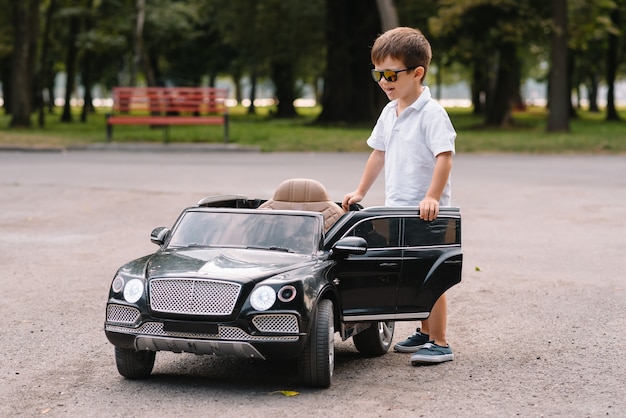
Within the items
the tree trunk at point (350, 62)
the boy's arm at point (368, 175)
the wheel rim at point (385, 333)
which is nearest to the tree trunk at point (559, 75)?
the tree trunk at point (350, 62)

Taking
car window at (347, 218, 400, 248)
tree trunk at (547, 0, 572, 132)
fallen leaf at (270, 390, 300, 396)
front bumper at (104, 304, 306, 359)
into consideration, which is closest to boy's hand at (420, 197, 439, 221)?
car window at (347, 218, 400, 248)

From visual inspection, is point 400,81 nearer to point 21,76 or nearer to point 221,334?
point 221,334

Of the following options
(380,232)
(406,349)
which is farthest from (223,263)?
(406,349)

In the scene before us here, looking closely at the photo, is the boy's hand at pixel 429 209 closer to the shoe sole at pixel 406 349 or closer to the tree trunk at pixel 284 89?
the shoe sole at pixel 406 349

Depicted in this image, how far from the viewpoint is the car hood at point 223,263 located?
18.6ft

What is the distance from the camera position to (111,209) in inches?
555

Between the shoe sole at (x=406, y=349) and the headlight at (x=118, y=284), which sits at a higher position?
the headlight at (x=118, y=284)

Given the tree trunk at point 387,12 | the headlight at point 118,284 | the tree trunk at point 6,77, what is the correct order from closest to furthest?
1. the headlight at point 118,284
2. the tree trunk at point 387,12
3. the tree trunk at point 6,77

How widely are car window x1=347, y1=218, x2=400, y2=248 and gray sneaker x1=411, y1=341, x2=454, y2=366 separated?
2.30 feet

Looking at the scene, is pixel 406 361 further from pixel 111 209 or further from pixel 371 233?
pixel 111 209

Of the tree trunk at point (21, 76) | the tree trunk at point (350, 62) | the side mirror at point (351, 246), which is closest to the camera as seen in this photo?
the side mirror at point (351, 246)

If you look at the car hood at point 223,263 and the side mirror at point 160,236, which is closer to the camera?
the car hood at point 223,263

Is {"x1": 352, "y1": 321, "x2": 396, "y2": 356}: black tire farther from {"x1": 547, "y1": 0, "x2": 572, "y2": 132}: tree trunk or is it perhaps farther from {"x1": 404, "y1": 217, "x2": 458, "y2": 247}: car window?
{"x1": 547, "y1": 0, "x2": 572, "y2": 132}: tree trunk

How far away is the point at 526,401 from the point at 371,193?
10.3 metres
